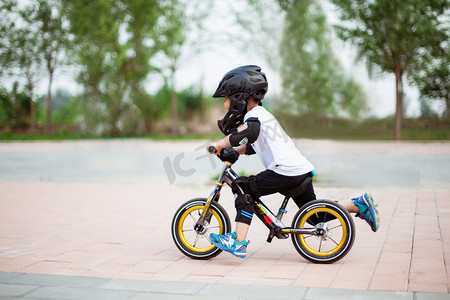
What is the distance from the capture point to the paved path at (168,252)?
4.13 metres

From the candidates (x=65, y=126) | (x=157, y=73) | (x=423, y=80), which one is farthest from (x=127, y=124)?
(x=423, y=80)

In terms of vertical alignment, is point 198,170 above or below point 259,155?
below

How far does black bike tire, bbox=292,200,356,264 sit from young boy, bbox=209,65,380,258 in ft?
0.76

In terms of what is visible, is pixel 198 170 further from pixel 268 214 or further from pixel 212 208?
pixel 268 214

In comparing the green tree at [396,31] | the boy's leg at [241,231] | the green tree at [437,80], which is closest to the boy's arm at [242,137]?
the boy's leg at [241,231]

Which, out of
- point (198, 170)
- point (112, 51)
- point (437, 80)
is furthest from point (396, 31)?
point (112, 51)

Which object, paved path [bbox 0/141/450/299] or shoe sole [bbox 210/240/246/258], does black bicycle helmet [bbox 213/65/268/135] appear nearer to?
shoe sole [bbox 210/240/246/258]

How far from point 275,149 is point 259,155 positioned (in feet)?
0.46

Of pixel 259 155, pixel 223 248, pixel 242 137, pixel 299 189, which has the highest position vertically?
pixel 242 137

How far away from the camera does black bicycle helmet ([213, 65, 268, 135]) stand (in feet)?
15.7

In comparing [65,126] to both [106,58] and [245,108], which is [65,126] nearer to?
[106,58]

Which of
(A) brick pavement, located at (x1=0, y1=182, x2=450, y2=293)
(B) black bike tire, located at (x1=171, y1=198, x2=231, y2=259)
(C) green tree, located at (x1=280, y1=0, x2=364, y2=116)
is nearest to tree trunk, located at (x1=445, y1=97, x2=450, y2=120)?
(C) green tree, located at (x1=280, y1=0, x2=364, y2=116)

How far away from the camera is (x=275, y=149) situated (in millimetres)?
4797

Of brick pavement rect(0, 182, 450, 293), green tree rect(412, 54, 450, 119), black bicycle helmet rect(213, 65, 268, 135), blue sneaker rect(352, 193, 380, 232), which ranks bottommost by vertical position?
brick pavement rect(0, 182, 450, 293)
